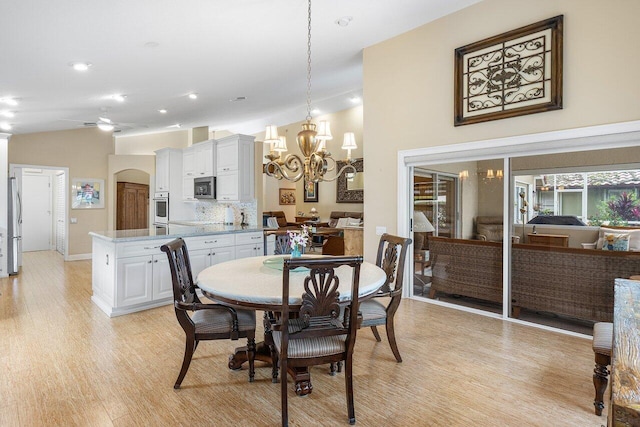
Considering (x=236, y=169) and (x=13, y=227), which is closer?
(x=13, y=227)

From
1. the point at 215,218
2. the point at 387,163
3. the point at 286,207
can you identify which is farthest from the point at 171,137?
the point at 387,163

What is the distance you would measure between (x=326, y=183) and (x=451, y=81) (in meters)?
8.35

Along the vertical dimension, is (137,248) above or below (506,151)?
below

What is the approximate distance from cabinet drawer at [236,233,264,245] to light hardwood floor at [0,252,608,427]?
1.56 m

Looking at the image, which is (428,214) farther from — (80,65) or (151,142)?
(151,142)

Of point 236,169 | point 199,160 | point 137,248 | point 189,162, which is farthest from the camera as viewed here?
point 189,162

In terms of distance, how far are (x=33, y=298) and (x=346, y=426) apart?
15.4 ft

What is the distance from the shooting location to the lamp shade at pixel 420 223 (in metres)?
4.60

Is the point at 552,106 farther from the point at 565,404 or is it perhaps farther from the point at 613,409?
the point at 613,409

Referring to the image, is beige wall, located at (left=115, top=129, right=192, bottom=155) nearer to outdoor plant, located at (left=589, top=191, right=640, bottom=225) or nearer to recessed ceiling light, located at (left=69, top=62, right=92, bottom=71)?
recessed ceiling light, located at (left=69, top=62, right=92, bottom=71)

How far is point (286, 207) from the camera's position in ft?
44.6

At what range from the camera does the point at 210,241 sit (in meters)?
4.80

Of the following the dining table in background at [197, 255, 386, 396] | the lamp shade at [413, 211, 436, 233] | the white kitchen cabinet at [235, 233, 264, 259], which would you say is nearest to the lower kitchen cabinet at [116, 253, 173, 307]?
the white kitchen cabinet at [235, 233, 264, 259]

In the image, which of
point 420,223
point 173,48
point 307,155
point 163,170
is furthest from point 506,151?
point 163,170
